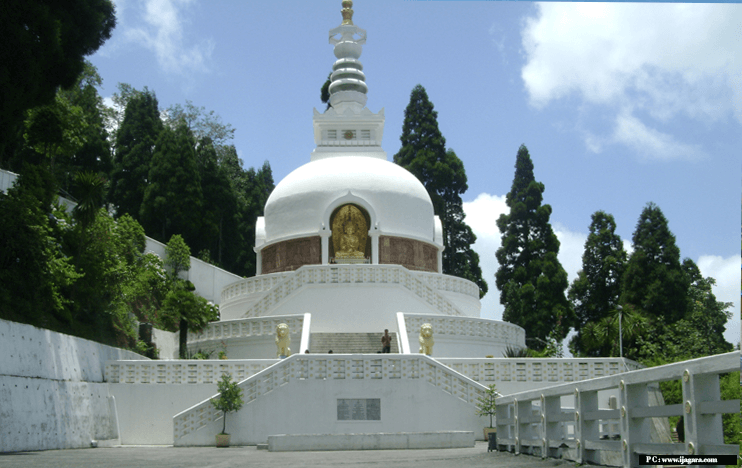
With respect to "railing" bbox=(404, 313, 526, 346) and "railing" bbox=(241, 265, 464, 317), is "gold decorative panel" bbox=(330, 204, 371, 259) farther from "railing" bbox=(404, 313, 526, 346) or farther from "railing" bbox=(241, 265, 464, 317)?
"railing" bbox=(404, 313, 526, 346)

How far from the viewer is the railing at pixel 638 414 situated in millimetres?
6207

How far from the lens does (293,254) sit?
107 ft

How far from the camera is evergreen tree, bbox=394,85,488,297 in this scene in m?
47.8

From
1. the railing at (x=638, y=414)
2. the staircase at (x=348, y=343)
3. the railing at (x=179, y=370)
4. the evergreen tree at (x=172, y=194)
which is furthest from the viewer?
the evergreen tree at (x=172, y=194)

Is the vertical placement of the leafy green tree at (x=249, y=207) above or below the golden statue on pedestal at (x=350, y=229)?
above

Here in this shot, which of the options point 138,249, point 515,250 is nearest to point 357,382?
point 138,249

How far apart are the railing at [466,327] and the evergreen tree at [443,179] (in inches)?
809

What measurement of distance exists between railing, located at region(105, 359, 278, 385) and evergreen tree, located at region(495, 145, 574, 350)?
22.6 metres

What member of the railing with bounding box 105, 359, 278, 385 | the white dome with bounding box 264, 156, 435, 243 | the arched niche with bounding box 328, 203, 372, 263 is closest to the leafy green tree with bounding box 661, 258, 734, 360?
the white dome with bounding box 264, 156, 435, 243

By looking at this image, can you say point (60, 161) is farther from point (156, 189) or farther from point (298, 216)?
point (298, 216)

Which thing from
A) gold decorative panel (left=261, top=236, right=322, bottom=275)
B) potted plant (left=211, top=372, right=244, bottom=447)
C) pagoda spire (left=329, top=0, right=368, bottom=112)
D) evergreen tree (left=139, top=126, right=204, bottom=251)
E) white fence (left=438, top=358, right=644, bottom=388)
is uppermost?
pagoda spire (left=329, top=0, right=368, bottom=112)

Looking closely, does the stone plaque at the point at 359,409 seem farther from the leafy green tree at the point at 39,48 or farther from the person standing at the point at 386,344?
the leafy green tree at the point at 39,48

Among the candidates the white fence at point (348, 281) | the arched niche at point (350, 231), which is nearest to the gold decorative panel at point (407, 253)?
the arched niche at point (350, 231)

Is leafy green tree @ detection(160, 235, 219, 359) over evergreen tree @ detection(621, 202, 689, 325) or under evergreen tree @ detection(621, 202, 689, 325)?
under
